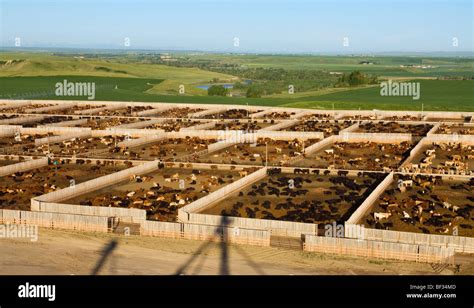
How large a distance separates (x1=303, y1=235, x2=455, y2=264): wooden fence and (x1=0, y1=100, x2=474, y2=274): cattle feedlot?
0.04 metres

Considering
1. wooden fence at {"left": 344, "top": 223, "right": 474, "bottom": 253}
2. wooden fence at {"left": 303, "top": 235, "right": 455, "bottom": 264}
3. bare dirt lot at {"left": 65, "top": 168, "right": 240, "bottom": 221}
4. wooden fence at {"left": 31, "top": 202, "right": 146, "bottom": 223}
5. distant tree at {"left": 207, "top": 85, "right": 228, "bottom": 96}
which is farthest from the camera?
distant tree at {"left": 207, "top": 85, "right": 228, "bottom": 96}

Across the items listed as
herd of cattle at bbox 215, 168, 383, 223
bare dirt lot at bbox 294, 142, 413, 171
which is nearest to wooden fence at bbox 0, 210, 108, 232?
herd of cattle at bbox 215, 168, 383, 223

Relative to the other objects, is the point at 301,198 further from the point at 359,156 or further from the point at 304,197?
the point at 359,156

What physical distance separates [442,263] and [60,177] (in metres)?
25.0

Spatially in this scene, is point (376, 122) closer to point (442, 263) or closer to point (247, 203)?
point (247, 203)

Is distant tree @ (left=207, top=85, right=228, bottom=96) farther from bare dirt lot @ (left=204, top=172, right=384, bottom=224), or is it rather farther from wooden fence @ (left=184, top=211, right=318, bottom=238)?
wooden fence @ (left=184, top=211, right=318, bottom=238)

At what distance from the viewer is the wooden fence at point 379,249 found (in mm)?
24391

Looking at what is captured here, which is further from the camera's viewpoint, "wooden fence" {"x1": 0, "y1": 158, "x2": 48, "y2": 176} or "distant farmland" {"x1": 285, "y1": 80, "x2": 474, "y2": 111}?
"distant farmland" {"x1": 285, "y1": 80, "x2": 474, "y2": 111}

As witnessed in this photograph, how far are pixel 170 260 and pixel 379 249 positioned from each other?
7.76m

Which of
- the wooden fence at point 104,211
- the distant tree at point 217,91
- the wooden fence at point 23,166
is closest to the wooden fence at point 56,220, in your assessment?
the wooden fence at point 104,211

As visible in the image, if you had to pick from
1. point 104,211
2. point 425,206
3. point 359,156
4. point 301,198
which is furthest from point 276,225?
point 359,156

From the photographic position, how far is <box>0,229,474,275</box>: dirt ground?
2378cm
